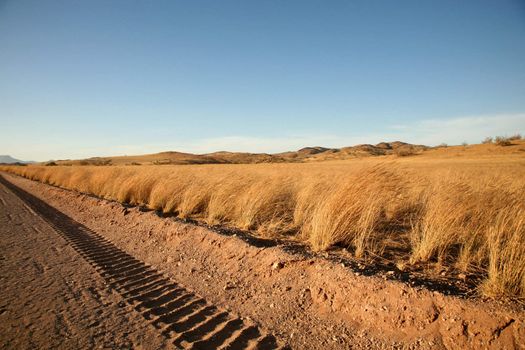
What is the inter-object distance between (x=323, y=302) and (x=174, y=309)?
1558 millimetres

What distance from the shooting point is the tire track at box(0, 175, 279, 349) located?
270 cm

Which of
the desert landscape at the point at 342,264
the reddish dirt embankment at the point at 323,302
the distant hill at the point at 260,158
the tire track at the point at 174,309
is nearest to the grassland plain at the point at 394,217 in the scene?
the desert landscape at the point at 342,264

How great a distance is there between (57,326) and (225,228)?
10.4ft

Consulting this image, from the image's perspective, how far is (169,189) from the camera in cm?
868

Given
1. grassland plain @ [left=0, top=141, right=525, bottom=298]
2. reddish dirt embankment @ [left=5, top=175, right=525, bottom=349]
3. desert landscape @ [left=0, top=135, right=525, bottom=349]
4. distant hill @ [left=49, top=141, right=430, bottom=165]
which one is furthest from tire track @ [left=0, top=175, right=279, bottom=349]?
distant hill @ [left=49, top=141, right=430, bottom=165]

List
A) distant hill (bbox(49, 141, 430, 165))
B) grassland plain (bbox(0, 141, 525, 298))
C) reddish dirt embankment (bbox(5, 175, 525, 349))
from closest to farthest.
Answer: reddish dirt embankment (bbox(5, 175, 525, 349)) → grassland plain (bbox(0, 141, 525, 298)) → distant hill (bbox(49, 141, 430, 165))

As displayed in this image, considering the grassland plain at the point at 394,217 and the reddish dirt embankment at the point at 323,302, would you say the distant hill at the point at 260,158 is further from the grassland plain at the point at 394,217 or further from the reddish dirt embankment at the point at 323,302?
the reddish dirt embankment at the point at 323,302

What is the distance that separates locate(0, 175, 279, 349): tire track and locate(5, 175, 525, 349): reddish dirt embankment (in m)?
0.16

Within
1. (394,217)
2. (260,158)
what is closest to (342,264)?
(394,217)

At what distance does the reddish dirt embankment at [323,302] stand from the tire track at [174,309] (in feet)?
0.52

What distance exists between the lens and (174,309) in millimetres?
3232

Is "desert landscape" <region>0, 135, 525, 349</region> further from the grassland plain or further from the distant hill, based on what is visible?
the distant hill

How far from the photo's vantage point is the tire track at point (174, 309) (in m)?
2.70

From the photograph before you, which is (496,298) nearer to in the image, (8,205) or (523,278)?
(523,278)
